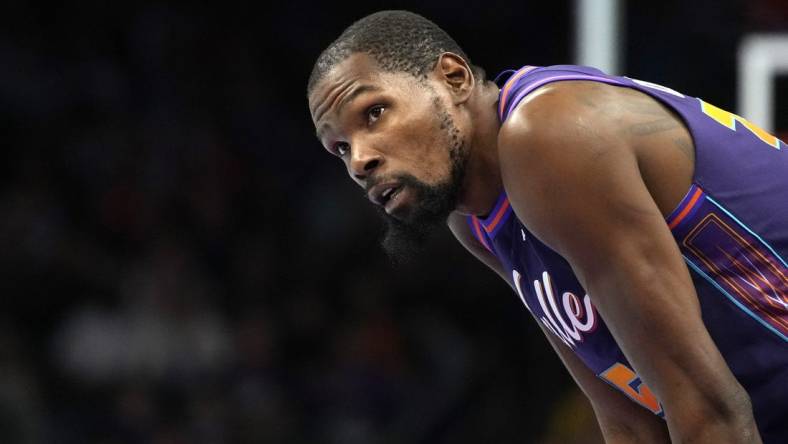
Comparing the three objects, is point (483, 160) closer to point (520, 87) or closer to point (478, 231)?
point (520, 87)

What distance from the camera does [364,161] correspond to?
2.31 m

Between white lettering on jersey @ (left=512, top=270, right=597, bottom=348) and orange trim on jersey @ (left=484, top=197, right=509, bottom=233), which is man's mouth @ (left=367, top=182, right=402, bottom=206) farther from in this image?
white lettering on jersey @ (left=512, top=270, right=597, bottom=348)

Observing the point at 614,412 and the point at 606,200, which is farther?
the point at 614,412

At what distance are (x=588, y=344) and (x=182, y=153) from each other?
4747 mm

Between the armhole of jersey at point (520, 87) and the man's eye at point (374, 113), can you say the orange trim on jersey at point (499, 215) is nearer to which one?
the armhole of jersey at point (520, 87)

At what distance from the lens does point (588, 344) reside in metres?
2.37

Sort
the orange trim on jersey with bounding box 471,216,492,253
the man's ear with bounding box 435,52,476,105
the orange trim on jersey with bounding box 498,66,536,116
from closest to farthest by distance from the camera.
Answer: the orange trim on jersey with bounding box 498,66,536,116 < the man's ear with bounding box 435,52,476,105 < the orange trim on jersey with bounding box 471,216,492,253

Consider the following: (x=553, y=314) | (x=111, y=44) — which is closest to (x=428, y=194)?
(x=553, y=314)

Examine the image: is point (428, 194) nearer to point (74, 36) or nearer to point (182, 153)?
point (182, 153)

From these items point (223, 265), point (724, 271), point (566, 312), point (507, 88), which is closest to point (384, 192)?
point (507, 88)

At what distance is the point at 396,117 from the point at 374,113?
49 millimetres

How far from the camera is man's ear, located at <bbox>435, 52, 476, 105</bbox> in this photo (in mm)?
2396

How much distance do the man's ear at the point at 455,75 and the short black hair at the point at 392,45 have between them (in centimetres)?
2

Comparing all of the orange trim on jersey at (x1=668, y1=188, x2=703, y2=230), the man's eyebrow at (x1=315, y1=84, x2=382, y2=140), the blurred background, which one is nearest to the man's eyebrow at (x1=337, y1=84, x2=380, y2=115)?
the man's eyebrow at (x1=315, y1=84, x2=382, y2=140)
